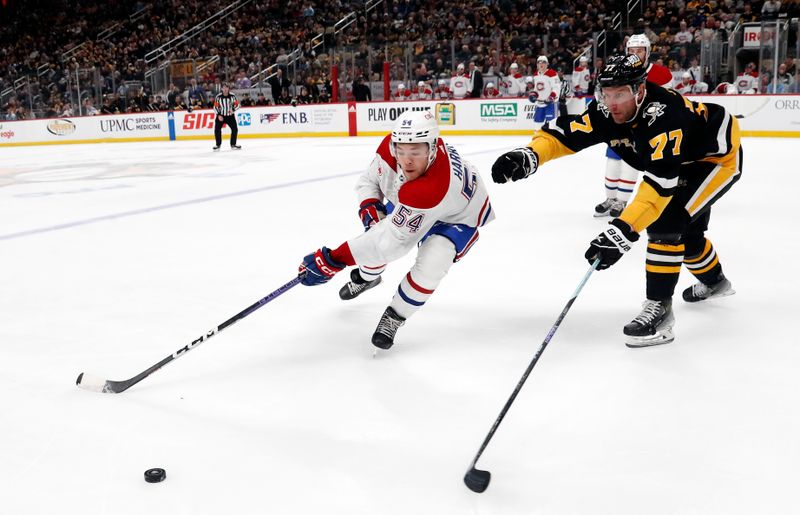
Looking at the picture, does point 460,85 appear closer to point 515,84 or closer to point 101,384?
point 515,84

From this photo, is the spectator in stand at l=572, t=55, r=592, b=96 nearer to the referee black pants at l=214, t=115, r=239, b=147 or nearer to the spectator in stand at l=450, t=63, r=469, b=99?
the spectator in stand at l=450, t=63, r=469, b=99

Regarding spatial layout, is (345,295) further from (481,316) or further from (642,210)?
(642,210)

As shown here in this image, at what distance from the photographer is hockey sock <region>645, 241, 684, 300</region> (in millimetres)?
2692

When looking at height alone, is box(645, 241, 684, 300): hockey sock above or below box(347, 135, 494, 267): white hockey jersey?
below

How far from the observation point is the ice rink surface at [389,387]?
171 centimetres

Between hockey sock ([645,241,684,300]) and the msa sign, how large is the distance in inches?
449

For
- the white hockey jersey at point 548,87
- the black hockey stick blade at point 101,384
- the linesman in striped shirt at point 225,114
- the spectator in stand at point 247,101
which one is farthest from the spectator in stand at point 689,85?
the black hockey stick blade at point 101,384

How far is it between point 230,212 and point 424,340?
3.52 metres

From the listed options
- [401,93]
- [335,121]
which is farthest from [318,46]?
[401,93]

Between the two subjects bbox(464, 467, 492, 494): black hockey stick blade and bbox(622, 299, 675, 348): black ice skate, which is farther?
bbox(622, 299, 675, 348): black ice skate

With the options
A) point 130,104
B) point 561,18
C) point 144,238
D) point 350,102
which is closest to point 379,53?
point 350,102

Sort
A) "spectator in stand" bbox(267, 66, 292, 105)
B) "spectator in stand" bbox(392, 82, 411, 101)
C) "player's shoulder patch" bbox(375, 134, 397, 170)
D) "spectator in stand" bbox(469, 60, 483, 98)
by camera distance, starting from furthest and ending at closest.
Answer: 1. "spectator in stand" bbox(267, 66, 292, 105)
2. "spectator in stand" bbox(392, 82, 411, 101)
3. "spectator in stand" bbox(469, 60, 483, 98)
4. "player's shoulder patch" bbox(375, 134, 397, 170)

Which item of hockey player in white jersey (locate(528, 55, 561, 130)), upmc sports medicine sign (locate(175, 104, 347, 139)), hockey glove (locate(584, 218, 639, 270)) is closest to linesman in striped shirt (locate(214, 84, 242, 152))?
upmc sports medicine sign (locate(175, 104, 347, 139))

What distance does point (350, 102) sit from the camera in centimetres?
1530
